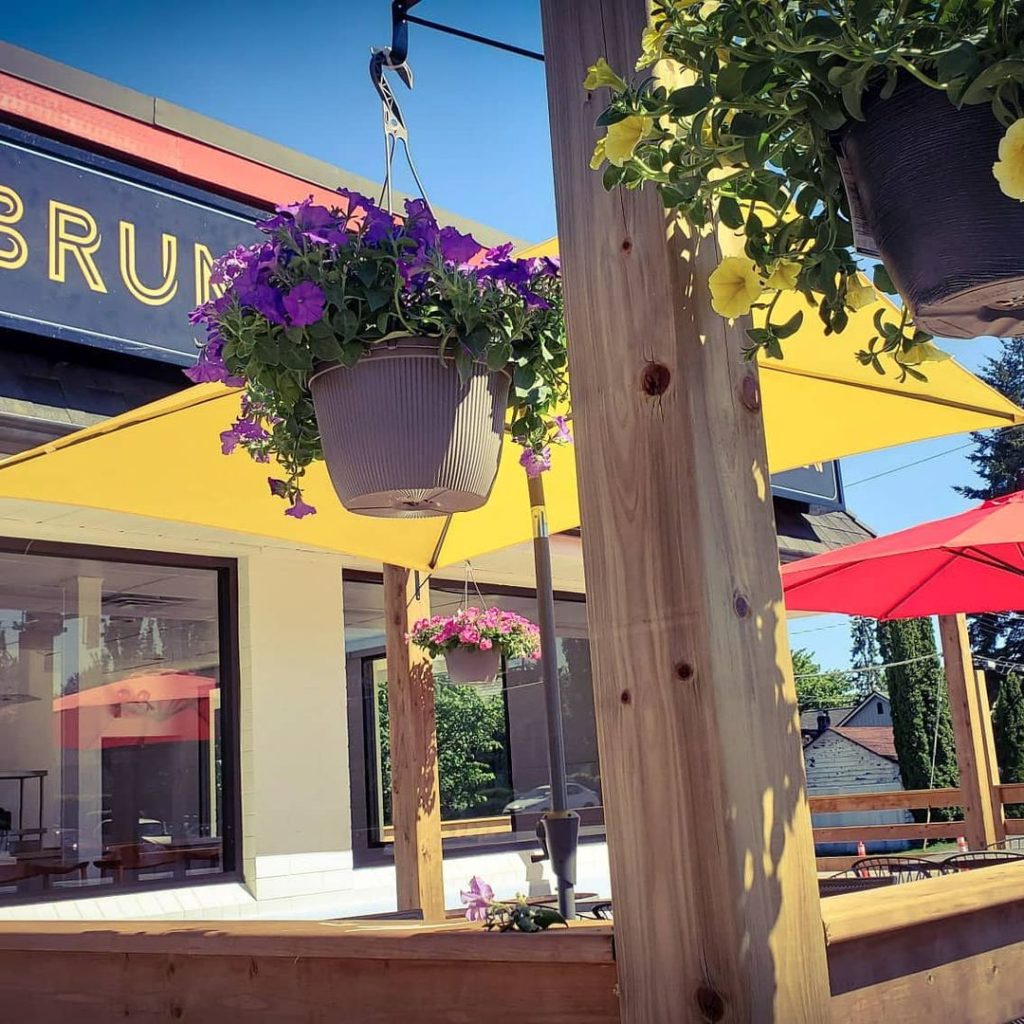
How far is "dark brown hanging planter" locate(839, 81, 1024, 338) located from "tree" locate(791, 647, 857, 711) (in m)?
39.7

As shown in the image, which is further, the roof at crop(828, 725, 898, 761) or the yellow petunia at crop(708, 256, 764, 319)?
the roof at crop(828, 725, 898, 761)

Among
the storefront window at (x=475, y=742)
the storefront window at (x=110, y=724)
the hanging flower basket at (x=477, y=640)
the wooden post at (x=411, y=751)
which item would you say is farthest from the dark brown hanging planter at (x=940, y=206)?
the storefront window at (x=475, y=742)

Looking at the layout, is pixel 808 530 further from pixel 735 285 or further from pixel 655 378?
pixel 735 285

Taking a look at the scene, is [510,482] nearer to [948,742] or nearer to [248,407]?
[248,407]

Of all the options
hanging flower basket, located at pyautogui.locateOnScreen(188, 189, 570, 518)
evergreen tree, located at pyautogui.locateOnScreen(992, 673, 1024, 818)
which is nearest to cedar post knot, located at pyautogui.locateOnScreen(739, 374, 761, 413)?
hanging flower basket, located at pyautogui.locateOnScreen(188, 189, 570, 518)

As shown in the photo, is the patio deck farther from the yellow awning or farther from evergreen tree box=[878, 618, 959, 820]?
evergreen tree box=[878, 618, 959, 820]

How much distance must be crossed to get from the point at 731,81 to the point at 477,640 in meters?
5.23

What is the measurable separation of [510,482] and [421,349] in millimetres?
1576

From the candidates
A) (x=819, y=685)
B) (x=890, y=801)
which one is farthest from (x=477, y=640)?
(x=819, y=685)

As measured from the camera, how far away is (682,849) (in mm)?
1379

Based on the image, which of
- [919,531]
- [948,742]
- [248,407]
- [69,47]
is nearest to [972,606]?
[919,531]

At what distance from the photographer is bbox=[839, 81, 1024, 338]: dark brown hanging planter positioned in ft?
3.53

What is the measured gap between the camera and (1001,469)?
1684 inches

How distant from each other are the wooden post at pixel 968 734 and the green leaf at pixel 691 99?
6646mm
